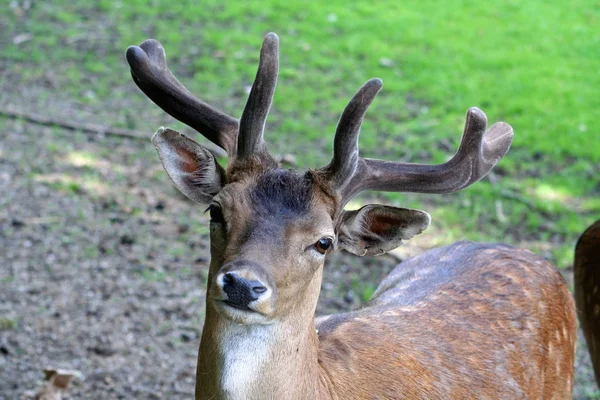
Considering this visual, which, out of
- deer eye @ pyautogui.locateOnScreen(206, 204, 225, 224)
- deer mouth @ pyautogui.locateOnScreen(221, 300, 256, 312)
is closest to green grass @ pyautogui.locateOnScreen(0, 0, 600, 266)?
deer eye @ pyautogui.locateOnScreen(206, 204, 225, 224)

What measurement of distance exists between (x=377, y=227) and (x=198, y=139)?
4731mm

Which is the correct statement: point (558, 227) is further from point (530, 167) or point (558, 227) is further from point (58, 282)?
point (58, 282)

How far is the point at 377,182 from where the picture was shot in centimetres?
344

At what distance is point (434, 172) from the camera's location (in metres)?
3.47

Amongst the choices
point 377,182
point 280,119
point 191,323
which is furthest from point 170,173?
point 280,119

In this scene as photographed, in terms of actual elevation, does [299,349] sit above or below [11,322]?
above

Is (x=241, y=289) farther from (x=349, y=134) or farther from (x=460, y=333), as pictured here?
(x=460, y=333)

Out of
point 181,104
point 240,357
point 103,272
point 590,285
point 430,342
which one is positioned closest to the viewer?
point 240,357

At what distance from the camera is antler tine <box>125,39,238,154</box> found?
350cm

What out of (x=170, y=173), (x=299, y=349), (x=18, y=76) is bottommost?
(x=18, y=76)

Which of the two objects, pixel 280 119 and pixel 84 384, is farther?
pixel 280 119

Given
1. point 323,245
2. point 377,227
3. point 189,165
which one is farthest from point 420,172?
point 189,165

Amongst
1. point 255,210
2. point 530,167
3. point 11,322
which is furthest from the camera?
point 530,167

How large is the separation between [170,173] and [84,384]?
6.52ft
